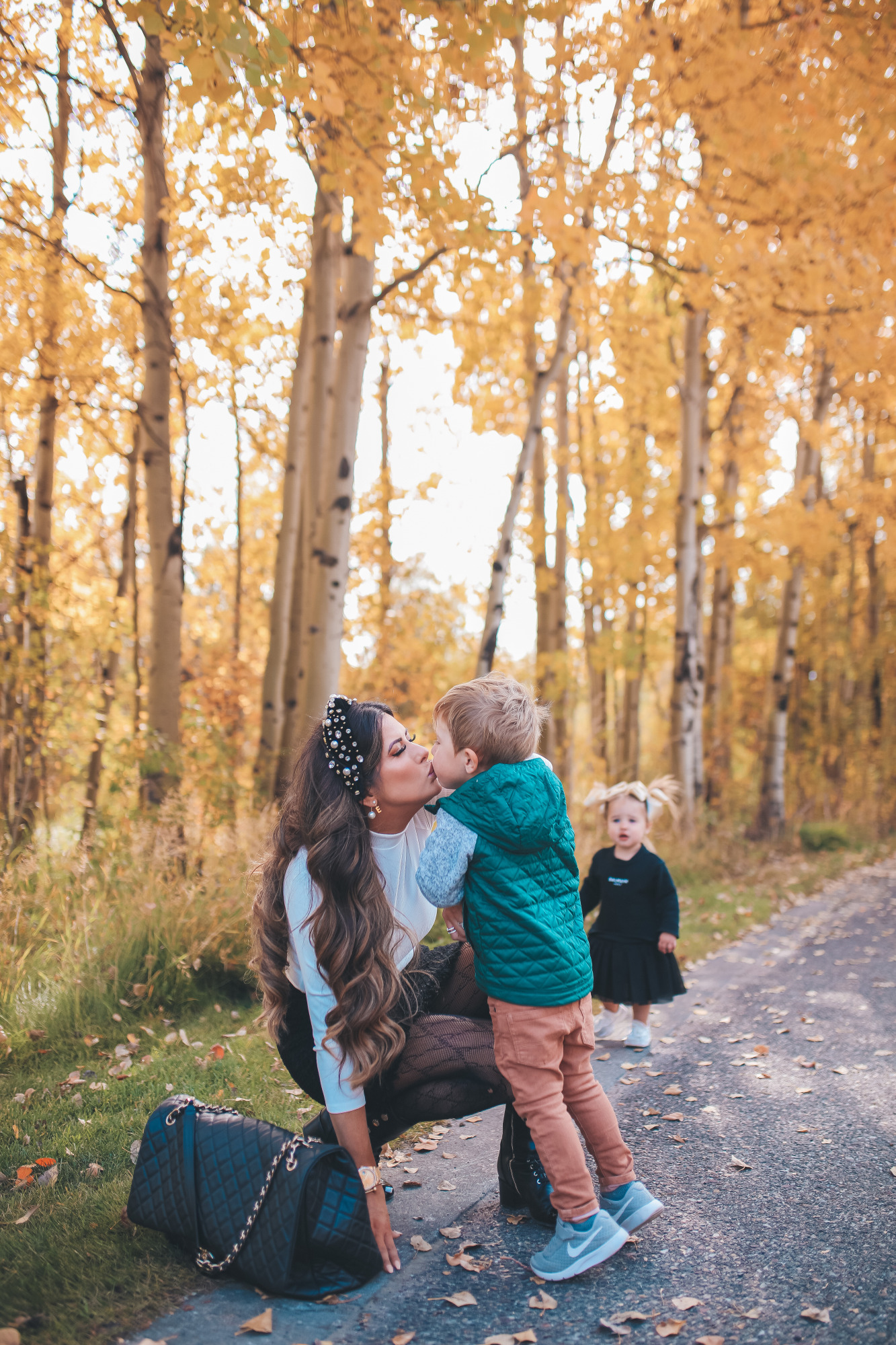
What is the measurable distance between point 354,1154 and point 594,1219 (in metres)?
0.66

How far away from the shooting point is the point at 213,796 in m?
6.56

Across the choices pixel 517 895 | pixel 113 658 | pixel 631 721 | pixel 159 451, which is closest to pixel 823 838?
pixel 631 721

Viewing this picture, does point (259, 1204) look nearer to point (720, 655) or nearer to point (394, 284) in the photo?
point (394, 284)

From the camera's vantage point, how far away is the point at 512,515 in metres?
7.57

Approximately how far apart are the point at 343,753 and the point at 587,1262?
149 cm

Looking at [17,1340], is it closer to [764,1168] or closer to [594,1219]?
[594,1219]

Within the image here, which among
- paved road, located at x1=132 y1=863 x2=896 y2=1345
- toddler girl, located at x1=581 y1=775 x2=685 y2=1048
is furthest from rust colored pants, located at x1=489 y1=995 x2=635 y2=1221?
toddler girl, located at x1=581 y1=775 x2=685 y2=1048

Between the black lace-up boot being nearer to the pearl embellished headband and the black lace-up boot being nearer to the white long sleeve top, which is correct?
the white long sleeve top

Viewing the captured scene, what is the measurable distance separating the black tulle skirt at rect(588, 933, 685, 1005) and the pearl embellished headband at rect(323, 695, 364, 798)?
216 cm

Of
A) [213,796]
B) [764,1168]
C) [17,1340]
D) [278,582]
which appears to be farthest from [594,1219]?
[278,582]

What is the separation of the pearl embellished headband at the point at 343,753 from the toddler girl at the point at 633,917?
1851mm

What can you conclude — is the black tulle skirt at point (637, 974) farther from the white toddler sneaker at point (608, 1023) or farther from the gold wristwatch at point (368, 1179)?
the gold wristwatch at point (368, 1179)

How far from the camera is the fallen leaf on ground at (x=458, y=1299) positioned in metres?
2.12

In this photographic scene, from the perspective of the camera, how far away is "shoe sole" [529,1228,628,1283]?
2.20m
